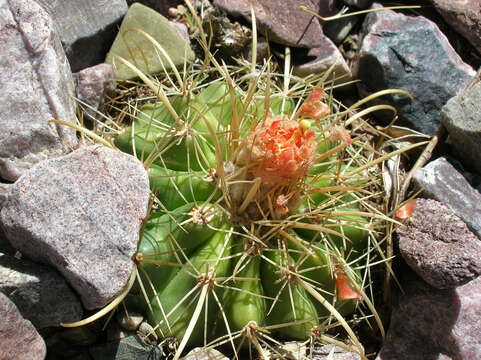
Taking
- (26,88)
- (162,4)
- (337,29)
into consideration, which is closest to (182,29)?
(162,4)

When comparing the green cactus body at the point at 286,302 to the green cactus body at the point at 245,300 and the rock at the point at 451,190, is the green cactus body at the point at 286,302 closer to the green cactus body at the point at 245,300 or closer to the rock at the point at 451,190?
the green cactus body at the point at 245,300

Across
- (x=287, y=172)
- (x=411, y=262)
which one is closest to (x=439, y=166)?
(x=411, y=262)

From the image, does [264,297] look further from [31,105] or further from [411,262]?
[31,105]

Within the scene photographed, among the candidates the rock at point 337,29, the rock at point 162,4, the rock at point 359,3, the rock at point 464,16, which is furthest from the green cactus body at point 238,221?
the rock at point 464,16

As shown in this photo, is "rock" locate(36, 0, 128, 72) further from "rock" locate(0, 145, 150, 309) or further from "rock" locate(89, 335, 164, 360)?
"rock" locate(89, 335, 164, 360)

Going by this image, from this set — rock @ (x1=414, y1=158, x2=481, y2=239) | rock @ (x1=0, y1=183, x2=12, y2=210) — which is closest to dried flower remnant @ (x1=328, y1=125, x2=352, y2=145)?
rock @ (x1=414, y1=158, x2=481, y2=239)

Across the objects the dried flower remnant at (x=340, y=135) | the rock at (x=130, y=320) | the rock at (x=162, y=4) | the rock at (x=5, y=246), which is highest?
the rock at (x=162, y=4)
